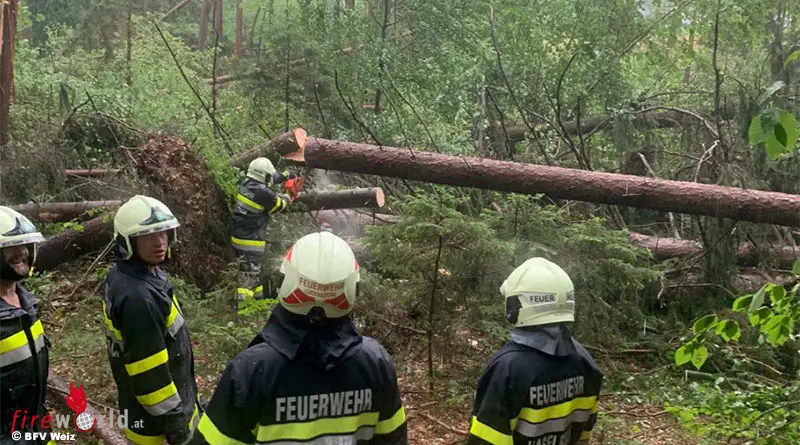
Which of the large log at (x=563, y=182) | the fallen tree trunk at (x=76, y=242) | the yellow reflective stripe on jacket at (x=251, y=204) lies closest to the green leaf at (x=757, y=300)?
the large log at (x=563, y=182)

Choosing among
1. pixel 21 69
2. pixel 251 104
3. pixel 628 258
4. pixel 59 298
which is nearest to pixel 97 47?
pixel 21 69

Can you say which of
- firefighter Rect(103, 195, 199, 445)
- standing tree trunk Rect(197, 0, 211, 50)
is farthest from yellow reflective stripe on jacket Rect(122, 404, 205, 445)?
standing tree trunk Rect(197, 0, 211, 50)

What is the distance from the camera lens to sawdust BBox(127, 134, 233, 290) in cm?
707

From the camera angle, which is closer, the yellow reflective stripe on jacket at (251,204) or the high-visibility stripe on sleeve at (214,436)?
the high-visibility stripe on sleeve at (214,436)

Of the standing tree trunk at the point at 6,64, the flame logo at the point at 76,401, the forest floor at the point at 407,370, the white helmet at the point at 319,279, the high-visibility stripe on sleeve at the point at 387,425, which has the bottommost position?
the forest floor at the point at 407,370

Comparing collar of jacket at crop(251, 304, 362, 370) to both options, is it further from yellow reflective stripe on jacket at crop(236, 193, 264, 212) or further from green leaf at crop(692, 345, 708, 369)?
yellow reflective stripe on jacket at crop(236, 193, 264, 212)

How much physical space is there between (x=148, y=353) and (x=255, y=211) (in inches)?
175

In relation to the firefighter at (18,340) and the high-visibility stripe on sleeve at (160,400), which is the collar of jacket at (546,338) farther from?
the firefighter at (18,340)

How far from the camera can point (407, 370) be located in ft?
17.9

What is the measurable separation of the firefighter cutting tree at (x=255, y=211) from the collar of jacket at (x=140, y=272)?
405 centimetres

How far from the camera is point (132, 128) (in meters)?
8.24

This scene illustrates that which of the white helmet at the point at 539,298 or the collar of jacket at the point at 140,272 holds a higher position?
Answer: the white helmet at the point at 539,298

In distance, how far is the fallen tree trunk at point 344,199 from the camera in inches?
324

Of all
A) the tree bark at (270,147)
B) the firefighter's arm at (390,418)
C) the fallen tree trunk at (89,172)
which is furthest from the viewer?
the tree bark at (270,147)
